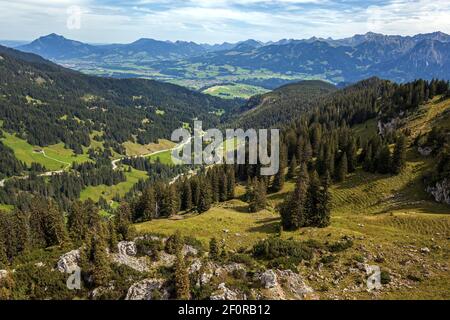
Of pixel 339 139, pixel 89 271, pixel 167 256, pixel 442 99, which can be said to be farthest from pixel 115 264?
pixel 442 99

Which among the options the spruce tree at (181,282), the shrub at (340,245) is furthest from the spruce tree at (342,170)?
the spruce tree at (181,282)

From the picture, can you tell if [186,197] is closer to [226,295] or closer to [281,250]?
[281,250]

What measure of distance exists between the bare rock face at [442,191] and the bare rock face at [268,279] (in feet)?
198

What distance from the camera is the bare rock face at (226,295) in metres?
52.8

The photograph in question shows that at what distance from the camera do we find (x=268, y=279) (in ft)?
181

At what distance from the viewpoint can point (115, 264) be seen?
217 feet

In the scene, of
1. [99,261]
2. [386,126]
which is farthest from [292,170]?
[99,261]

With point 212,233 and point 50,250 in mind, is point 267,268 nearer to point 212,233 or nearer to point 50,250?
point 212,233

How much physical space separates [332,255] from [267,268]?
41.1 ft

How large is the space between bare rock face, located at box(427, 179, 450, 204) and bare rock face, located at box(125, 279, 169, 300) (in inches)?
2944

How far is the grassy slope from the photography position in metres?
55.2

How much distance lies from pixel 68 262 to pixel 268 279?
37.8 meters

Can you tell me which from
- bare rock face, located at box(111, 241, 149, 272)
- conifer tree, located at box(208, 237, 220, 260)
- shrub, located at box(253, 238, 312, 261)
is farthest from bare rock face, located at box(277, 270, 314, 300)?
bare rock face, located at box(111, 241, 149, 272)

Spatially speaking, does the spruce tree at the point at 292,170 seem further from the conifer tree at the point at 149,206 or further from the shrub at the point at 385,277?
the shrub at the point at 385,277
